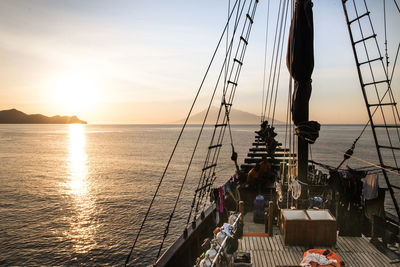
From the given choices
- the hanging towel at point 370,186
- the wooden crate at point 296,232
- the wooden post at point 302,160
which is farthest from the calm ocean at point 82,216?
the wooden crate at point 296,232

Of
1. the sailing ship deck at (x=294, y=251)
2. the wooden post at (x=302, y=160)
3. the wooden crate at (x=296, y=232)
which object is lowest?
the sailing ship deck at (x=294, y=251)

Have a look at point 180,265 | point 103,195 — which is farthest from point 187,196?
point 180,265

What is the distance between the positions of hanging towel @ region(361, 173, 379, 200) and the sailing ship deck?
3.37 m

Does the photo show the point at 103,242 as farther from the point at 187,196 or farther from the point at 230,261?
the point at 230,261

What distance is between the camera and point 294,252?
28.4ft

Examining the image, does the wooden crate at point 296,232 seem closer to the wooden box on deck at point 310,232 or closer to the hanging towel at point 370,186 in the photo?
the wooden box on deck at point 310,232

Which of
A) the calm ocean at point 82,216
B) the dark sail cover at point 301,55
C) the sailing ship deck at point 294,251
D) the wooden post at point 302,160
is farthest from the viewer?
the calm ocean at point 82,216

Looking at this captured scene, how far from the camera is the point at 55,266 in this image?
60.1 feet

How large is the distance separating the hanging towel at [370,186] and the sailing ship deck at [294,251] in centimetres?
337

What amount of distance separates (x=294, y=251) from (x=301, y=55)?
7.69m

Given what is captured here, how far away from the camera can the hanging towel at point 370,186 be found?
12.0 m

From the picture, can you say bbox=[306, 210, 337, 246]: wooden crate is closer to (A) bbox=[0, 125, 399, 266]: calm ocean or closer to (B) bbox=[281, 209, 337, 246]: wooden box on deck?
(B) bbox=[281, 209, 337, 246]: wooden box on deck

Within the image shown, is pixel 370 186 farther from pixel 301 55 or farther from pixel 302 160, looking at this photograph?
pixel 301 55

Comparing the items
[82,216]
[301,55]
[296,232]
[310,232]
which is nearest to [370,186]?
[310,232]
